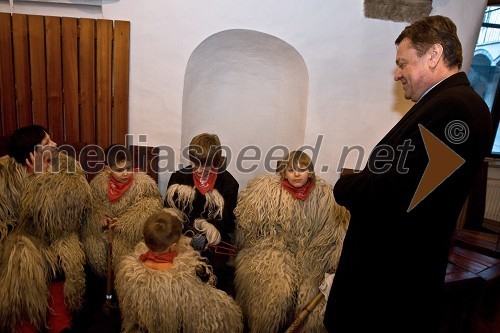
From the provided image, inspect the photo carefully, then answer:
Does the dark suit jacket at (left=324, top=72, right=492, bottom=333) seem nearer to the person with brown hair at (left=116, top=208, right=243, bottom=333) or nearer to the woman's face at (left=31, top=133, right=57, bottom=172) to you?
the person with brown hair at (left=116, top=208, right=243, bottom=333)

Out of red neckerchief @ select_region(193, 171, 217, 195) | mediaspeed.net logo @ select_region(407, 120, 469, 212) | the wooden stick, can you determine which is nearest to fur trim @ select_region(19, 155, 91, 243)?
red neckerchief @ select_region(193, 171, 217, 195)

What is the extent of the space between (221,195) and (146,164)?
29.3 inches

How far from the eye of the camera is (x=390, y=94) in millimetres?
2578

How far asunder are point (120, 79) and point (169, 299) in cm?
167

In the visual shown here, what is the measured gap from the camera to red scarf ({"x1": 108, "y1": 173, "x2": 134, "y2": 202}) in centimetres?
211

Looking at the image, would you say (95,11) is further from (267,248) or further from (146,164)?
(267,248)

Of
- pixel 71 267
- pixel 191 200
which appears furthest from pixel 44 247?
pixel 191 200

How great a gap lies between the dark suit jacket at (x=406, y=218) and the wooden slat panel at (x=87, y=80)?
6.74ft

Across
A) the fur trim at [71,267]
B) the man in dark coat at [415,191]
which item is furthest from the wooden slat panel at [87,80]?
the man in dark coat at [415,191]

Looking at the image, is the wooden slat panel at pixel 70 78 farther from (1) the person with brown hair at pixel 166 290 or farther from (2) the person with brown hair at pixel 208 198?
(1) the person with brown hair at pixel 166 290

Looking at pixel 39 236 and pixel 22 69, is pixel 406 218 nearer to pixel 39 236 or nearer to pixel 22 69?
pixel 39 236

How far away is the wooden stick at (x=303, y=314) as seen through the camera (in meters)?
1.70

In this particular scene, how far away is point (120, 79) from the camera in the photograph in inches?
95.6

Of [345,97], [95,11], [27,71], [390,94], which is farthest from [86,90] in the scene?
[390,94]
